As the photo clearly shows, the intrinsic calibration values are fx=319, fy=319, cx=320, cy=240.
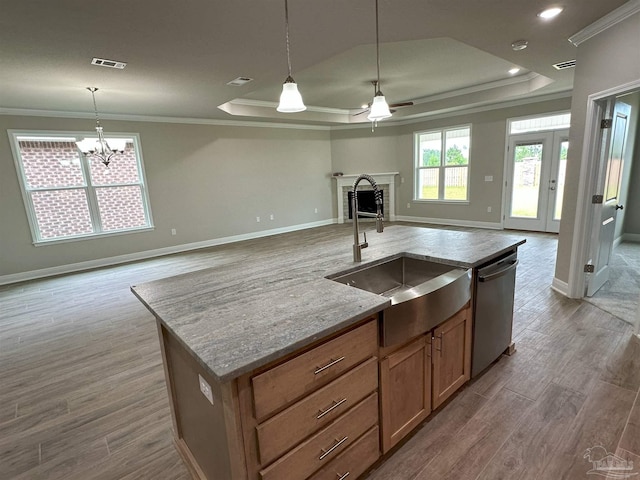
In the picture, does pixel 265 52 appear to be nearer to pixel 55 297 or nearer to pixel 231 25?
pixel 231 25

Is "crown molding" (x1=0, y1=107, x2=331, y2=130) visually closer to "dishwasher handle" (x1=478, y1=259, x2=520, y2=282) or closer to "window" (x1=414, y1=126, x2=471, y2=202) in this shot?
"window" (x1=414, y1=126, x2=471, y2=202)

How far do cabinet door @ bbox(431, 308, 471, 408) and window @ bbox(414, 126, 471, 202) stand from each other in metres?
6.21

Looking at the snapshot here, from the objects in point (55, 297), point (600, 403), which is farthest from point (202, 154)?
point (600, 403)

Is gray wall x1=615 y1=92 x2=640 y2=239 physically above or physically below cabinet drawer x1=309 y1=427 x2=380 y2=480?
above

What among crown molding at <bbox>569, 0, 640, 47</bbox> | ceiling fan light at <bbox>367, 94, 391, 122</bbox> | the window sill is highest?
crown molding at <bbox>569, 0, 640, 47</bbox>

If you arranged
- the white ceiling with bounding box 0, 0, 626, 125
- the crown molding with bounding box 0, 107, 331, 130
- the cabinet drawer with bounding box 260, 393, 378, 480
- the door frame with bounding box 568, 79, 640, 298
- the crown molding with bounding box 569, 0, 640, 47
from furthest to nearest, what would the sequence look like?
the crown molding with bounding box 0, 107, 331, 130
the door frame with bounding box 568, 79, 640, 298
the crown molding with bounding box 569, 0, 640, 47
the white ceiling with bounding box 0, 0, 626, 125
the cabinet drawer with bounding box 260, 393, 378, 480

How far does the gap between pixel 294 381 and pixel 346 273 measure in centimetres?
79

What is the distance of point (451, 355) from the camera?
6.27ft

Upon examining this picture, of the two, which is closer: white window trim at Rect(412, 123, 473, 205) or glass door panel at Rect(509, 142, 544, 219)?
glass door panel at Rect(509, 142, 544, 219)

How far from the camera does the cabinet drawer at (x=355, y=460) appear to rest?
1.34 m

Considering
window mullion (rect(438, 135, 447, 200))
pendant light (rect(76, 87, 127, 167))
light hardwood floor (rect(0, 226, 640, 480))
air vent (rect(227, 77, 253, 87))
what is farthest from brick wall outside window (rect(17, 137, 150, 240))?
window mullion (rect(438, 135, 447, 200))

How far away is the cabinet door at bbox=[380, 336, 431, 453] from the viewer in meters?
1.54

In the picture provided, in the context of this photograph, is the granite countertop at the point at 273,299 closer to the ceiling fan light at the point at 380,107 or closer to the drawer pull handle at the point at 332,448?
the drawer pull handle at the point at 332,448

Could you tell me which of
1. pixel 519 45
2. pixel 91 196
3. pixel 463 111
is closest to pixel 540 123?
pixel 463 111
